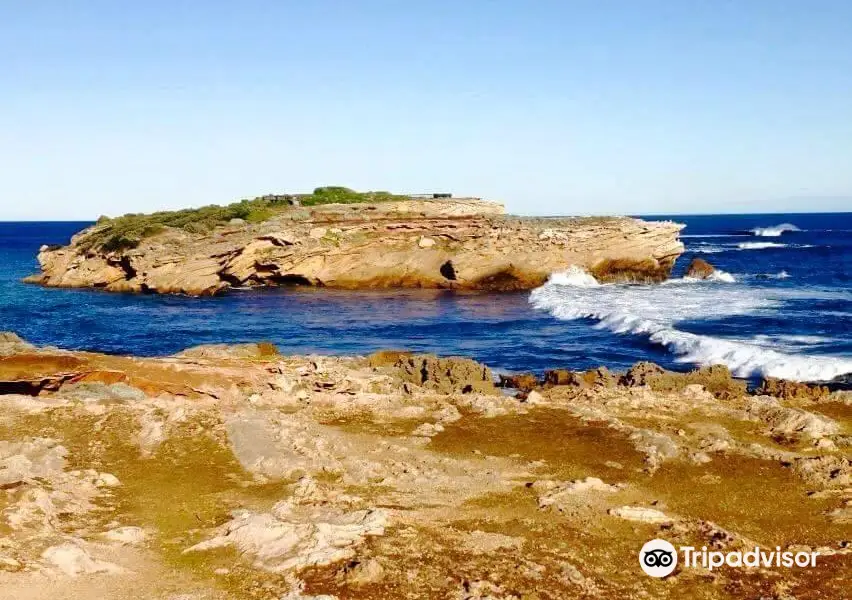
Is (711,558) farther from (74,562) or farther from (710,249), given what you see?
(710,249)

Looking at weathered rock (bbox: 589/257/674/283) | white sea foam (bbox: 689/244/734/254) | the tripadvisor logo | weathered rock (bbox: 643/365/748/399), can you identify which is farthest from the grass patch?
white sea foam (bbox: 689/244/734/254)

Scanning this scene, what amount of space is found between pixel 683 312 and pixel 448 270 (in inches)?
745

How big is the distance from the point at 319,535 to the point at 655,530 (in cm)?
434

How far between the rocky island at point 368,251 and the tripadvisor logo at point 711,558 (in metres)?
41.0

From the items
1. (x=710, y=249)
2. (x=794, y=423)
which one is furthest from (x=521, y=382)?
(x=710, y=249)

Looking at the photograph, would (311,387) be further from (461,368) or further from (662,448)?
(662,448)

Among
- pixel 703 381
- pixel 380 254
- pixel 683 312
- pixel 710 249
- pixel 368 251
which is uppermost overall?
pixel 368 251

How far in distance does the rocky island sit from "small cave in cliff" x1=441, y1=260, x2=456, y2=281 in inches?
3.3

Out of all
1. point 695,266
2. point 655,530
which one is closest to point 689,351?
point 655,530

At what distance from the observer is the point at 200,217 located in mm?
59438

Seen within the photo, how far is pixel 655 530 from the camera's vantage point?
9602mm

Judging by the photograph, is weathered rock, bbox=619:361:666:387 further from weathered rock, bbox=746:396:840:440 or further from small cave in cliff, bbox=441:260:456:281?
small cave in cliff, bbox=441:260:456:281

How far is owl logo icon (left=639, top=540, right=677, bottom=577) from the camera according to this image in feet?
27.8

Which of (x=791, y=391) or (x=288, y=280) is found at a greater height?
(x=288, y=280)
